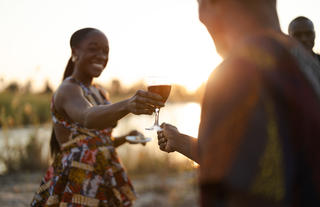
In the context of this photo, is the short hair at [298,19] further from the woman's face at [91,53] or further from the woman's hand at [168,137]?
the woman's hand at [168,137]

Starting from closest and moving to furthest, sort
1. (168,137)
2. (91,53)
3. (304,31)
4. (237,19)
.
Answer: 1. (237,19)
2. (168,137)
3. (91,53)
4. (304,31)

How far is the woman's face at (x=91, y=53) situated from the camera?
9.53 feet

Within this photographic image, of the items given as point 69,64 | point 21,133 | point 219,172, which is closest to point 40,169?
point 21,133

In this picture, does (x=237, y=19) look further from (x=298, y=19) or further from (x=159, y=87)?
(x=298, y=19)

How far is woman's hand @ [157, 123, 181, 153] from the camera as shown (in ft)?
6.40

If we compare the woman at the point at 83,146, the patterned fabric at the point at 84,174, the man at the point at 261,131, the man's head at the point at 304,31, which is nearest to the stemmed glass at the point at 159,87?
the woman at the point at 83,146

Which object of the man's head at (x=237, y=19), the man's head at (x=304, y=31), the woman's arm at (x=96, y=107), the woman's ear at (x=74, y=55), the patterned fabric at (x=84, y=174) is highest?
the man's head at (x=304, y=31)

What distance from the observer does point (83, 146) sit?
2.66 meters

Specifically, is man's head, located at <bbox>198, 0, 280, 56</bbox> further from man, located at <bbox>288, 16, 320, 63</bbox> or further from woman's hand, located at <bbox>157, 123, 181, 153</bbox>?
man, located at <bbox>288, 16, 320, 63</bbox>

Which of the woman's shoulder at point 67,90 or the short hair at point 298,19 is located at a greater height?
the short hair at point 298,19

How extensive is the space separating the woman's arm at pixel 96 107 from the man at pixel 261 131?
1.05m

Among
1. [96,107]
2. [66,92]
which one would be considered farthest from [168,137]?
[66,92]

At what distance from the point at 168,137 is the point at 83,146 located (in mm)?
929

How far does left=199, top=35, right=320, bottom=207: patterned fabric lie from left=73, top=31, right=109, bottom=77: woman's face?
6.84 feet
